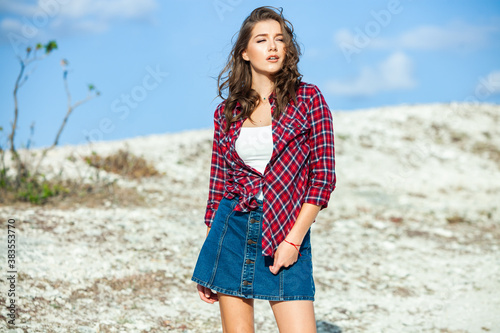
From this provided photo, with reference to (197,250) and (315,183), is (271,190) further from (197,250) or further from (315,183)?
(197,250)

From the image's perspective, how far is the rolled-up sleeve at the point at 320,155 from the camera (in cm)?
240

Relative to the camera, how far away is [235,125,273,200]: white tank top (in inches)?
100

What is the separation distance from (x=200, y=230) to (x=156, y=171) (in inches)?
150

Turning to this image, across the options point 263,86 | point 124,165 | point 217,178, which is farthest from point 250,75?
point 124,165

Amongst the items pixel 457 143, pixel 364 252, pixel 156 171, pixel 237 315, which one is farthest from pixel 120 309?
pixel 457 143

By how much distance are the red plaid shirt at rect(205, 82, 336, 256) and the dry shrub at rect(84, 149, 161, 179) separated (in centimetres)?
842

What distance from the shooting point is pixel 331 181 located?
95.0 inches

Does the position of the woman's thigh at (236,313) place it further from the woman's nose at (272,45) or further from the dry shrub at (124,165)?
the dry shrub at (124,165)

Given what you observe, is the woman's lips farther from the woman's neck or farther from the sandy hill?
the sandy hill

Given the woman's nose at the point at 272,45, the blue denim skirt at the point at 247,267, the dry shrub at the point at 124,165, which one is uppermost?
the dry shrub at the point at 124,165

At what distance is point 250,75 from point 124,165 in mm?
8384

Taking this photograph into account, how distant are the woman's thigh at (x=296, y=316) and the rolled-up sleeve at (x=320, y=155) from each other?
1.63 feet

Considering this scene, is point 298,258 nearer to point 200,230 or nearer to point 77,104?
point 200,230

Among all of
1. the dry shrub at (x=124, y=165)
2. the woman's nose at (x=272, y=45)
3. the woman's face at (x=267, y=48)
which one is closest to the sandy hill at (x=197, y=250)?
the dry shrub at (x=124, y=165)
